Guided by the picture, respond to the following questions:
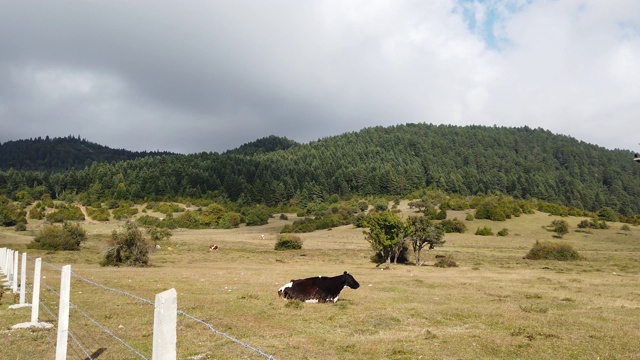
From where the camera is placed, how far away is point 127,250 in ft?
127

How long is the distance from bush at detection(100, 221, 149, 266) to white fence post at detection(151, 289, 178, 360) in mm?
37106

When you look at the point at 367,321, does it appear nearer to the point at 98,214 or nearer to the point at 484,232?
the point at 484,232

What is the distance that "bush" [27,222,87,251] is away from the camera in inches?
2018

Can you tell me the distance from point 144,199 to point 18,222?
59465 millimetres

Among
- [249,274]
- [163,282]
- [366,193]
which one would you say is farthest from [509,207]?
[163,282]

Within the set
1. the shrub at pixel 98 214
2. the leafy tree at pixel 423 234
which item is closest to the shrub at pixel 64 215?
the shrub at pixel 98 214

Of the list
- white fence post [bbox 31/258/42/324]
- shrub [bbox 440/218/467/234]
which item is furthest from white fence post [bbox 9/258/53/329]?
shrub [bbox 440/218/467/234]

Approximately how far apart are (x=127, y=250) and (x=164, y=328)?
38473mm

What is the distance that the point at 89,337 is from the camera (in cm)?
1156

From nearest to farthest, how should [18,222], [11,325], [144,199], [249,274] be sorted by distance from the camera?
[11,325] < [249,274] < [18,222] < [144,199]

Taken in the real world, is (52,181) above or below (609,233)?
above

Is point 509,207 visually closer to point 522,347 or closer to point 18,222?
point 522,347

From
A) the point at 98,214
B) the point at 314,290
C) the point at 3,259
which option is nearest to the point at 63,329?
the point at 314,290

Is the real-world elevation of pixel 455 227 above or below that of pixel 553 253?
above
